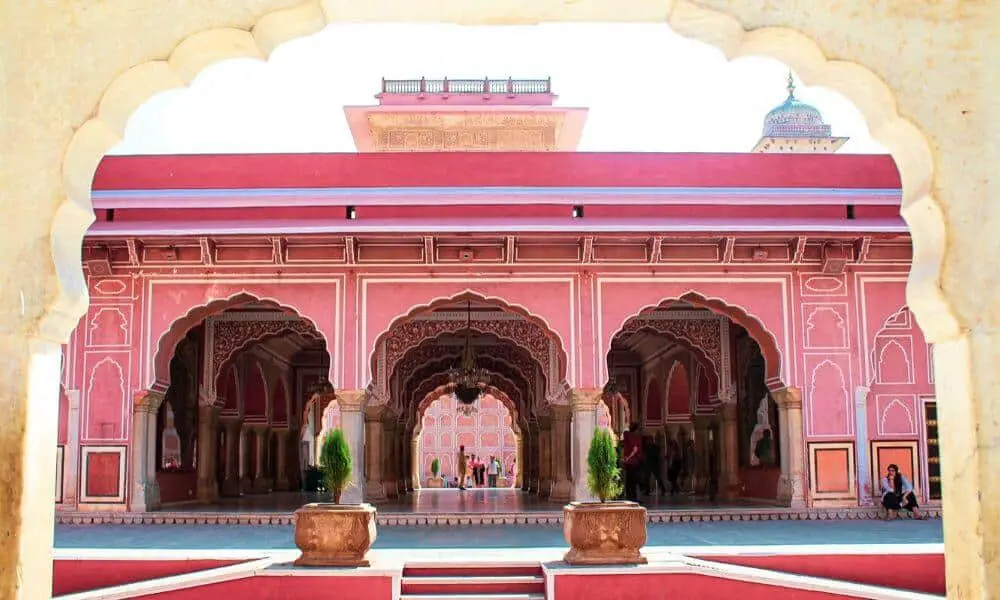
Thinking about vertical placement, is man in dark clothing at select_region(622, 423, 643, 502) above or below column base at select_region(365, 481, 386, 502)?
above

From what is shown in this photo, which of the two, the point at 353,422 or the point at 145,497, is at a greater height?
the point at 353,422

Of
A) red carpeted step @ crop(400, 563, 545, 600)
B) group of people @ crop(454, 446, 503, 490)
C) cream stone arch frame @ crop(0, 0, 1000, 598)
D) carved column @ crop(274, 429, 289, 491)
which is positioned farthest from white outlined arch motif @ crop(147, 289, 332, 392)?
group of people @ crop(454, 446, 503, 490)

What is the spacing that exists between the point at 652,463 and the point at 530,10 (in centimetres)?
1338

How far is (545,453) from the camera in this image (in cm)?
1691

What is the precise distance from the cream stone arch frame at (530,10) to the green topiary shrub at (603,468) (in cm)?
435

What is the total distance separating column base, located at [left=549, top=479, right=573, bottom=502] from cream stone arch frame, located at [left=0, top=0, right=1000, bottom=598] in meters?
11.6

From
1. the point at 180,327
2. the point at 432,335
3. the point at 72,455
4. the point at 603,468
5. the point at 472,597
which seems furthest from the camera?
the point at 432,335

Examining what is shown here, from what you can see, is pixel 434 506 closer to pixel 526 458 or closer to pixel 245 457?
pixel 245 457

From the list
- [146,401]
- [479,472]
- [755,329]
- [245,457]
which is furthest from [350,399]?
[479,472]

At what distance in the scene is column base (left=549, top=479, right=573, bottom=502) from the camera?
47.0 feet

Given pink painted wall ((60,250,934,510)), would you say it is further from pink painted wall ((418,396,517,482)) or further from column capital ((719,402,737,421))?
pink painted wall ((418,396,517,482))

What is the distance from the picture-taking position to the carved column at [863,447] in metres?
11.5

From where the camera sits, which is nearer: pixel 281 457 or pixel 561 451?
pixel 561 451

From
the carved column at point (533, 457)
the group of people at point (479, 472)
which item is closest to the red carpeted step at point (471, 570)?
the carved column at point (533, 457)
